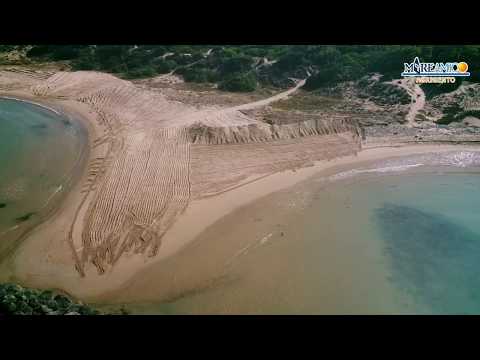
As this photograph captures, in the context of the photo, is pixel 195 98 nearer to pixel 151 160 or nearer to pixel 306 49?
pixel 151 160

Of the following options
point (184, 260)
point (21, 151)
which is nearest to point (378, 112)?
point (184, 260)

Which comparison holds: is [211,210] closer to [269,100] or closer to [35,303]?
[35,303]

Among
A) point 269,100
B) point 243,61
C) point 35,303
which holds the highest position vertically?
point 243,61

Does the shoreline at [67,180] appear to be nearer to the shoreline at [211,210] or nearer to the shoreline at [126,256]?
the shoreline at [126,256]

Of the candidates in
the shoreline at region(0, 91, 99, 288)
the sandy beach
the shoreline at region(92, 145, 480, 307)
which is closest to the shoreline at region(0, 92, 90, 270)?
the shoreline at region(0, 91, 99, 288)

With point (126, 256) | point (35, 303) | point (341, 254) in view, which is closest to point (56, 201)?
point (126, 256)

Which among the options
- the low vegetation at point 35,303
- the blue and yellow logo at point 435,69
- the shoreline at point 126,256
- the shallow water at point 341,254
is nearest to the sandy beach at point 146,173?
the shoreline at point 126,256
